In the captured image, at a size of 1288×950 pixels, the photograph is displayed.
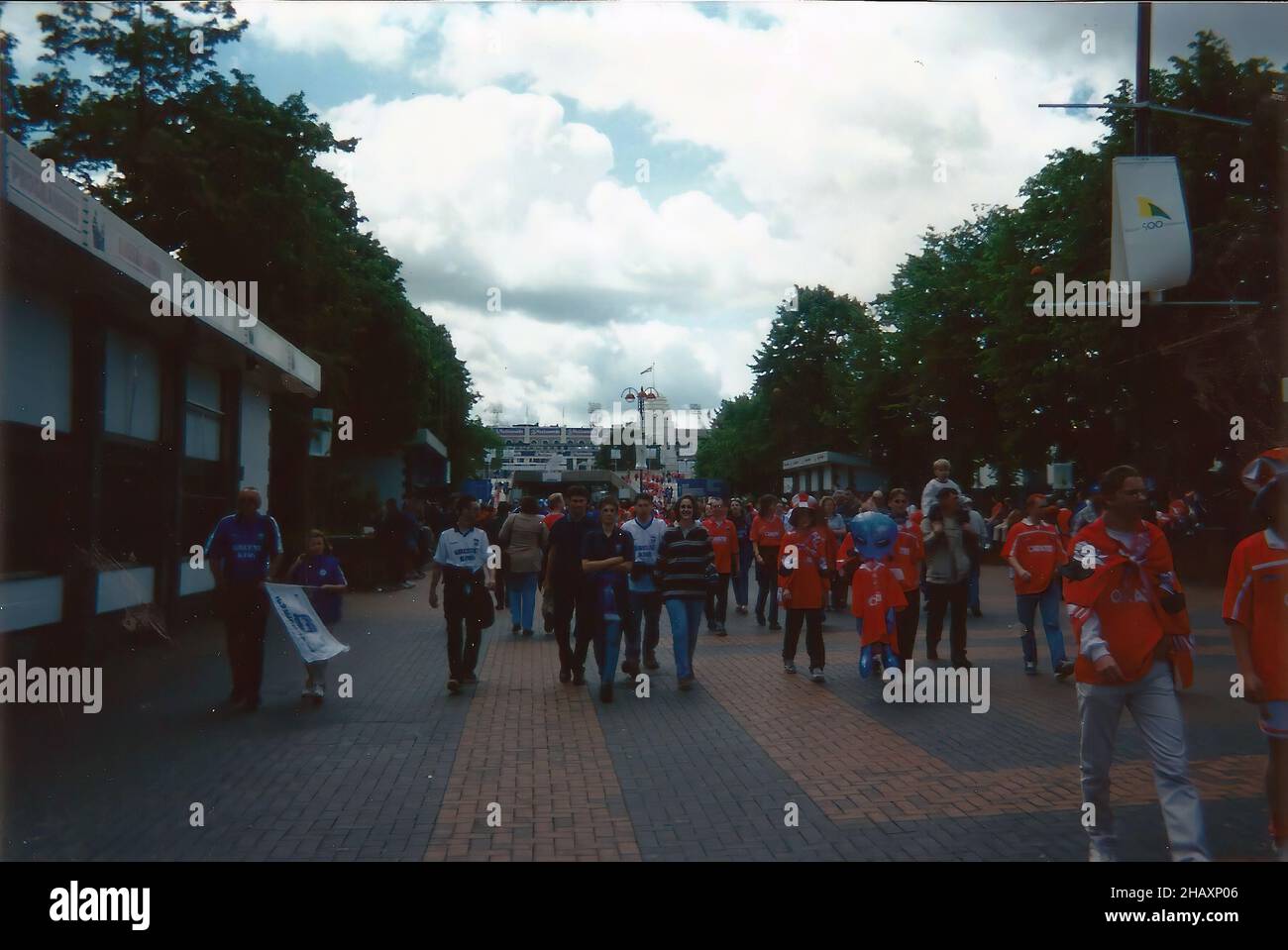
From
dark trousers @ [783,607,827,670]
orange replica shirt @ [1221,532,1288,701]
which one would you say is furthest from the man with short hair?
orange replica shirt @ [1221,532,1288,701]

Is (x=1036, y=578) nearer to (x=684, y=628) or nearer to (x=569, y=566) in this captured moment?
(x=684, y=628)

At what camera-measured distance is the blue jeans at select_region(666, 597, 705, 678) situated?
10.5 meters

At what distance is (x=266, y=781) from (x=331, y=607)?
3.63 metres

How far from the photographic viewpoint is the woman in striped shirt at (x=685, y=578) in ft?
34.7

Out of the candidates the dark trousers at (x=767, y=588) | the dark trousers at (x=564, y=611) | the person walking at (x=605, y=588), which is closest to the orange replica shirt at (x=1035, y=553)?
the person walking at (x=605, y=588)

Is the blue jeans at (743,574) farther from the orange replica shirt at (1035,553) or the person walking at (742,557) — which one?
the orange replica shirt at (1035,553)

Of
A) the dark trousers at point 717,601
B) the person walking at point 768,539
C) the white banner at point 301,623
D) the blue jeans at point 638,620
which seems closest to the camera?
the white banner at point 301,623

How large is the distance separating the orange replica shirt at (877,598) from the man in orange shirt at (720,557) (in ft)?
15.7

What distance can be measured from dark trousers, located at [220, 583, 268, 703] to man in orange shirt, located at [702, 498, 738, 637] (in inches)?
286

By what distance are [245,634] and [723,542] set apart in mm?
8093

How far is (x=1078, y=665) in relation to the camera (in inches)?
210

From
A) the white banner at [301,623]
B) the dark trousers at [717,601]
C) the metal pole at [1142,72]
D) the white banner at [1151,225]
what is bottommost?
the dark trousers at [717,601]

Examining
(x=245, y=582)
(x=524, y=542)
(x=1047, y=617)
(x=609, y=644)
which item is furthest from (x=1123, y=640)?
(x=524, y=542)
